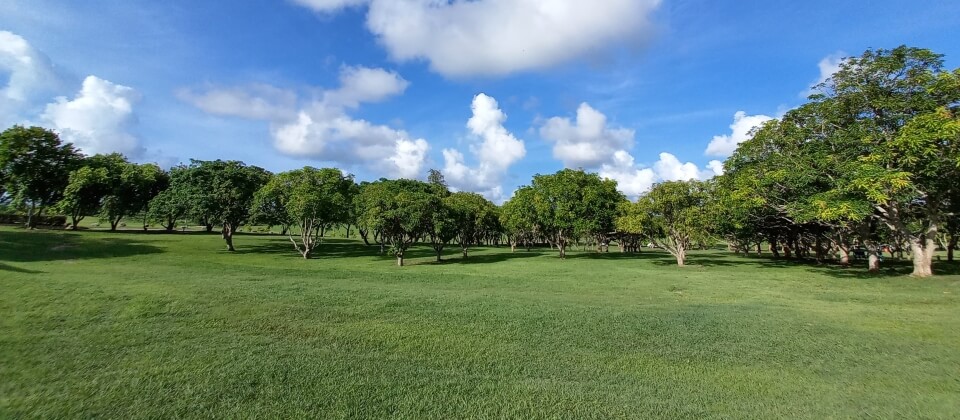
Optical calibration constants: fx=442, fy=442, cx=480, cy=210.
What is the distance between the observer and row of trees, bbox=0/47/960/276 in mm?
21719

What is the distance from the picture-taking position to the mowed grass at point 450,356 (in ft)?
18.2

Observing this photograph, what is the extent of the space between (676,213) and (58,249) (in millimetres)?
42434

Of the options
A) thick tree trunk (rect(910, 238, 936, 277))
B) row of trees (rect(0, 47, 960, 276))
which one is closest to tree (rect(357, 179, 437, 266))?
row of trees (rect(0, 47, 960, 276))

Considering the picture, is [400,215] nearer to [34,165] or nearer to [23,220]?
[34,165]

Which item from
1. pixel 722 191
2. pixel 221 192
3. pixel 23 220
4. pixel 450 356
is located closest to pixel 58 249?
pixel 221 192

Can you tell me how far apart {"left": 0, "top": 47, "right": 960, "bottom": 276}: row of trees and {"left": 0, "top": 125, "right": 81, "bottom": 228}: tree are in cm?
12

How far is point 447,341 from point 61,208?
55174 millimetres

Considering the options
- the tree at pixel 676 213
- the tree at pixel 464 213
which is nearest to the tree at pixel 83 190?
the tree at pixel 464 213

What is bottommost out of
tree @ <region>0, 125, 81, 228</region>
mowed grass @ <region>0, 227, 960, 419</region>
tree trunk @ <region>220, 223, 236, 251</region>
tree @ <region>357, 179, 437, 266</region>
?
mowed grass @ <region>0, 227, 960, 419</region>

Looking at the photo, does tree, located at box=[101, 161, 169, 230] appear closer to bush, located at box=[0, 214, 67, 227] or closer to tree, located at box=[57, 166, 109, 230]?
tree, located at box=[57, 166, 109, 230]

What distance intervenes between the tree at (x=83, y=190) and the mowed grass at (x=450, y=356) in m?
41.8

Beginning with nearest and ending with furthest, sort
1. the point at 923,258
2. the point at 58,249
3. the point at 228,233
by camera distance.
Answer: the point at 923,258 → the point at 58,249 → the point at 228,233

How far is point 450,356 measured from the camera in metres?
7.75

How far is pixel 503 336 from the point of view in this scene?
9391 mm
